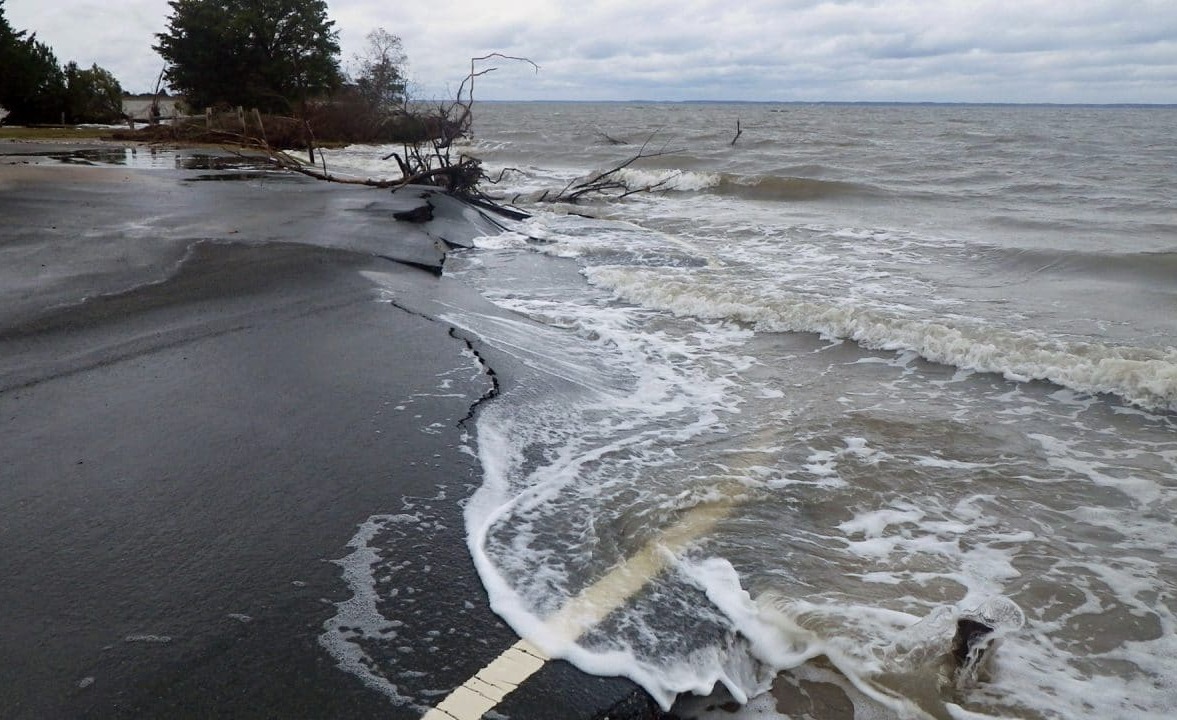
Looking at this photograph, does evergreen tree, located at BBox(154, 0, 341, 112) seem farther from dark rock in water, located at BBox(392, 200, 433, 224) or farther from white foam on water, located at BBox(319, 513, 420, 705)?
white foam on water, located at BBox(319, 513, 420, 705)

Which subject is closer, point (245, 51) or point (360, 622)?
point (360, 622)

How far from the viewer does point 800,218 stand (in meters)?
15.8

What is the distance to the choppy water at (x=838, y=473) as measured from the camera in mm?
2723

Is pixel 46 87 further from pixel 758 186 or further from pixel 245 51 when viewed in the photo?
pixel 758 186

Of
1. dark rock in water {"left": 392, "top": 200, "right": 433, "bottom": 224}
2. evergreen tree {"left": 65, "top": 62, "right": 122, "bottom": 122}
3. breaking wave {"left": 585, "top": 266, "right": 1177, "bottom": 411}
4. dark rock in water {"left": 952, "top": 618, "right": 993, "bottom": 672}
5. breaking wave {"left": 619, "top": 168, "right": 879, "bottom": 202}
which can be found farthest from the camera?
evergreen tree {"left": 65, "top": 62, "right": 122, "bottom": 122}

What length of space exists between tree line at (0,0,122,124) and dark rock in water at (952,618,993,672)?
39.7 m

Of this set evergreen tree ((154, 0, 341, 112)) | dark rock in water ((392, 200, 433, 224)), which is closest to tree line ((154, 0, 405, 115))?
evergreen tree ((154, 0, 341, 112))

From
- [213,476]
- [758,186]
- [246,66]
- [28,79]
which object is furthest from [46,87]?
[213,476]

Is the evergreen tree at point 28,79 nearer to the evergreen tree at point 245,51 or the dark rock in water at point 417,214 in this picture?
the evergreen tree at point 245,51

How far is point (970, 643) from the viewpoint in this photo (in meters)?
2.68

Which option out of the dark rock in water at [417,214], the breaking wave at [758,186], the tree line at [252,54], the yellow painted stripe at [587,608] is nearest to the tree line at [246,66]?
the tree line at [252,54]

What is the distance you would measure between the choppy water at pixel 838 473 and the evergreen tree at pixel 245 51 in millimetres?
33589

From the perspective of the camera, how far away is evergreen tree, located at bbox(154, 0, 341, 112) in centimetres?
3806

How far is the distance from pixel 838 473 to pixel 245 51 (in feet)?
138
